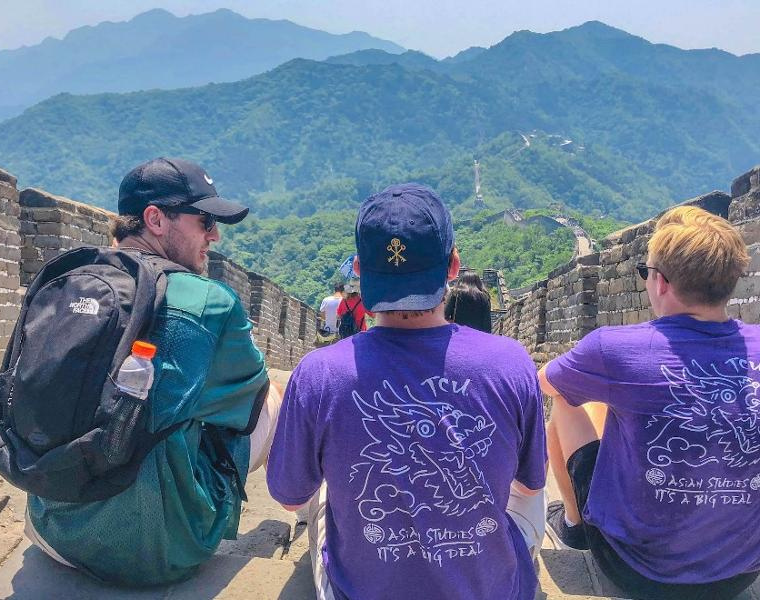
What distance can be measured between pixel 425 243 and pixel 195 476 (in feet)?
3.79

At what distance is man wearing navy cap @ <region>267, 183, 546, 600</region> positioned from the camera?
82.4 inches

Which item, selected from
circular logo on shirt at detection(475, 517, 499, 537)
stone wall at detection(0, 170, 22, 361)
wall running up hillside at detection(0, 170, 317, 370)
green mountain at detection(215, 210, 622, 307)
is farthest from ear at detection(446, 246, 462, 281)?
green mountain at detection(215, 210, 622, 307)

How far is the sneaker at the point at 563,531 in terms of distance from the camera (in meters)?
2.97

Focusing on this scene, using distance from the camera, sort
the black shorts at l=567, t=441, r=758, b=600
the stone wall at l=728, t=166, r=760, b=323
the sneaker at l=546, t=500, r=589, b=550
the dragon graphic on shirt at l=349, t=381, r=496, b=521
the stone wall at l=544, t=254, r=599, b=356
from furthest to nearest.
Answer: the stone wall at l=544, t=254, r=599, b=356 → the stone wall at l=728, t=166, r=760, b=323 → the sneaker at l=546, t=500, r=589, b=550 → the black shorts at l=567, t=441, r=758, b=600 → the dragon graphic on shirt at l=349, t=381, r=496, b=521

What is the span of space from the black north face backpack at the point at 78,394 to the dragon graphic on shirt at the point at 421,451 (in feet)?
2.45

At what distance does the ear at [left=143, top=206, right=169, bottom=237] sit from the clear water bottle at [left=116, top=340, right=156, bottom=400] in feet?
2.17

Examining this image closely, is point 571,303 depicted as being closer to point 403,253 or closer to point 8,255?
point 8,255

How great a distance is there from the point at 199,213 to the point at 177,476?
3.21 feet

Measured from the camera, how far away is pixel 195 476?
2586mm

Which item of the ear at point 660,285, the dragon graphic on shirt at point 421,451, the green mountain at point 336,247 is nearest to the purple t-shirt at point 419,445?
the dragon graphic on shirt at point 421,451

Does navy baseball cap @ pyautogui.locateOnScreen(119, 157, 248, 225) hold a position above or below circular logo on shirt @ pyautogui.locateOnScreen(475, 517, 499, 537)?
above

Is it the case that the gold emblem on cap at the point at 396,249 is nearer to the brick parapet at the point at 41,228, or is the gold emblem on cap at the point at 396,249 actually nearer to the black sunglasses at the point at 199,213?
the black sunglasses at the point at 199,213

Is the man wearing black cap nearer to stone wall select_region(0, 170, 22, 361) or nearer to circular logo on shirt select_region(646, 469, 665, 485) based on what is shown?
circular logo on shirt select_region(646, 469, 665, 485)

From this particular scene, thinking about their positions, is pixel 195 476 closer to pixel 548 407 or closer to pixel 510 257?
pixel 548 407
